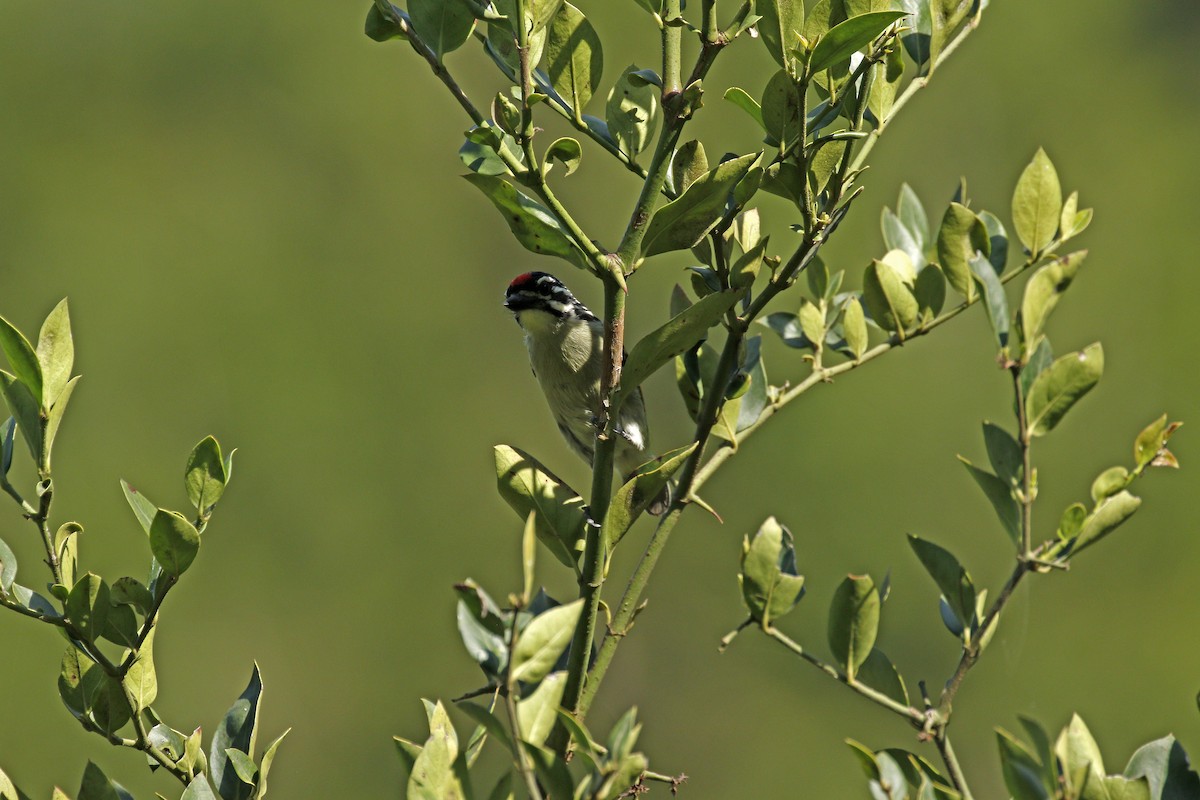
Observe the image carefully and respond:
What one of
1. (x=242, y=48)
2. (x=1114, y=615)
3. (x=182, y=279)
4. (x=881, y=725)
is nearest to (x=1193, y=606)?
(x=1114, y=615)

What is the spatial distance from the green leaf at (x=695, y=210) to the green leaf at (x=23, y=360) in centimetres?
50

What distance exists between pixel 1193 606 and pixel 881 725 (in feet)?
A: 7.78

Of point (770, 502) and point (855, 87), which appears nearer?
point (855, 87)

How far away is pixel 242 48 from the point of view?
493 inches

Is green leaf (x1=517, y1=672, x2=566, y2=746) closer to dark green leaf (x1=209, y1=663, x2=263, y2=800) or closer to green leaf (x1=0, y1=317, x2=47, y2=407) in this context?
dark green leaf (x1=209, y1=663, x2=263, y2=800)

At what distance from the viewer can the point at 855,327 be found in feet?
4.40

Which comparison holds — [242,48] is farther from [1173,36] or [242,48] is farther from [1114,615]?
[1114,615]

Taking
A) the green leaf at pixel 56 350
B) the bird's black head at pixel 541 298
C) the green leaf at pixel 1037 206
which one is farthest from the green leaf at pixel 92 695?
the bird's black head at pixel 541 298

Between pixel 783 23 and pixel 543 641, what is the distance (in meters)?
0.53

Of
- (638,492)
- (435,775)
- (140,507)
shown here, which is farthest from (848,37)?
(140,507)

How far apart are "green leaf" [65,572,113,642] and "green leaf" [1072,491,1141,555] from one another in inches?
31.0

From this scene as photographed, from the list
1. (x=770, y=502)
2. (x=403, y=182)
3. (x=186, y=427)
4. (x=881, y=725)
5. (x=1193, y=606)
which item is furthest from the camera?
(x=403, y=182)

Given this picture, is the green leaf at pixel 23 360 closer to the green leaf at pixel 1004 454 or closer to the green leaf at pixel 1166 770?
the green leaf at pixel 1004 454

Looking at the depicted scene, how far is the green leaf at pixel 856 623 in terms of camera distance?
105 centimetres
